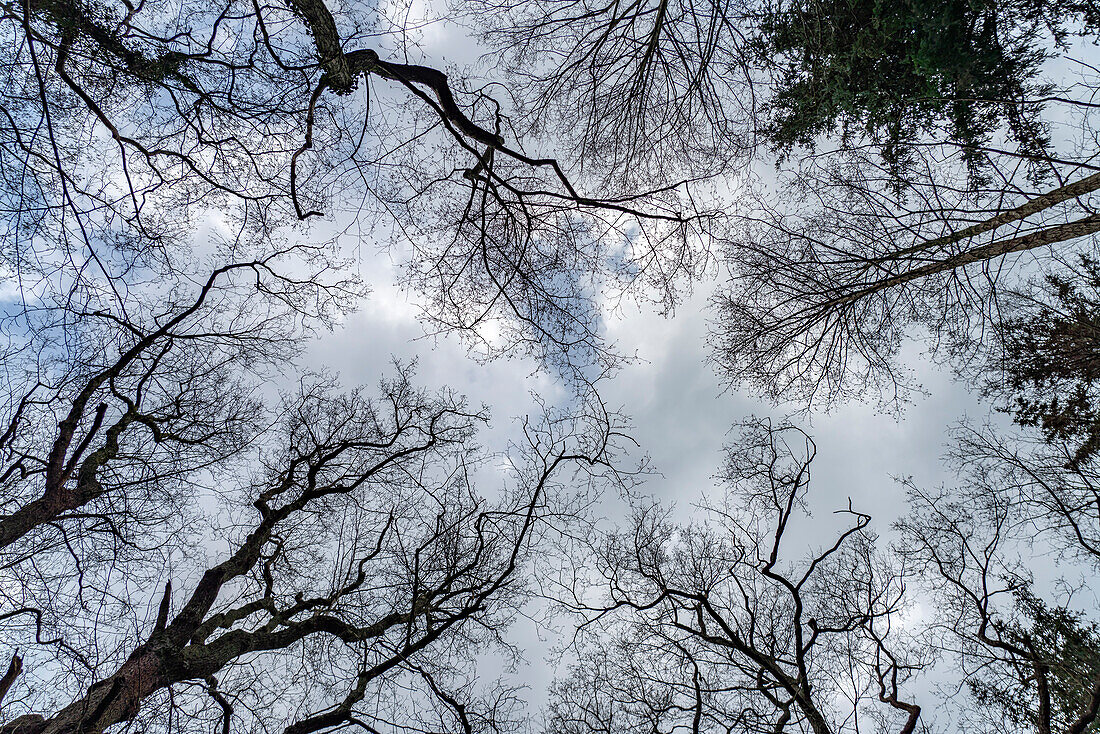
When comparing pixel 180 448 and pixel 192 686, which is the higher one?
pixel 180 448

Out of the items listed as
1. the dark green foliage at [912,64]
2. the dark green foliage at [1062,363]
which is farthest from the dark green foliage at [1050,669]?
the dark green foliage at [912,64]

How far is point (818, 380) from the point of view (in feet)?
29.1

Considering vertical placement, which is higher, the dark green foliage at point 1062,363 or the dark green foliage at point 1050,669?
the dark green foliage at point 1062,363

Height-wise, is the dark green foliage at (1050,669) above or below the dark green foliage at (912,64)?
below

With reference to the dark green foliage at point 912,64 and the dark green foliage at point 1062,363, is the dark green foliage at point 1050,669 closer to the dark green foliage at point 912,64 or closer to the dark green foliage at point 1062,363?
the dark green foliage at point 1062,363

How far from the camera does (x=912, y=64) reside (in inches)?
229

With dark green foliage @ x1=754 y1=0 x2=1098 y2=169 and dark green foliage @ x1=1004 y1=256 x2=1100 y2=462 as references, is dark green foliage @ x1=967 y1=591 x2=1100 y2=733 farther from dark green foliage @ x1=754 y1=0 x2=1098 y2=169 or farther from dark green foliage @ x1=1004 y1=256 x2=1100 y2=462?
dark green foliage @ x1=754 y1=0 x2=1098 y2=169

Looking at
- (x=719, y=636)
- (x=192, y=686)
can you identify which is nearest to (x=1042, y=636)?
(x=719, y=636)

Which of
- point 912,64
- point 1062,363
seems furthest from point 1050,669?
point 912,64

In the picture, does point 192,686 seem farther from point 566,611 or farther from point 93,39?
point 93,39

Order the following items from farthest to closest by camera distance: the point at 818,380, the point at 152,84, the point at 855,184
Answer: the point at 818,380 → the point at 855,184 → the point at 152,84

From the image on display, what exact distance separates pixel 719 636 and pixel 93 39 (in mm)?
11949

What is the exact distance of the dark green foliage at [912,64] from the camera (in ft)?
16.7

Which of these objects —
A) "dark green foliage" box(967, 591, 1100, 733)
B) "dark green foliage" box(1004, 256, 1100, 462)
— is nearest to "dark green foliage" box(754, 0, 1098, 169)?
"dark green foliage" box(1004, 256, 1100, 462)
